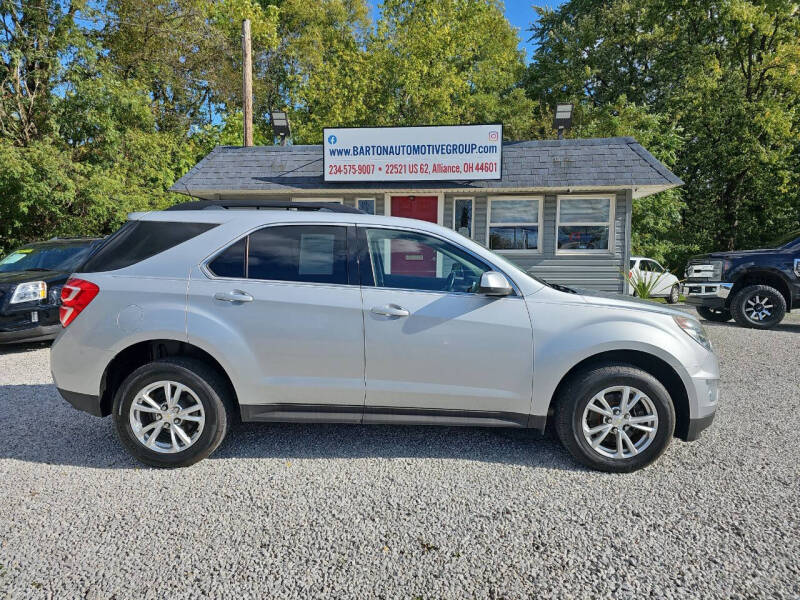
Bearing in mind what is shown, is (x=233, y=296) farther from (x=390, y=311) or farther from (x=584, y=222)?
(x=584, y=222)

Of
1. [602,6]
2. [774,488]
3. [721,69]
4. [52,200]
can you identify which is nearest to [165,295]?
[774,488]

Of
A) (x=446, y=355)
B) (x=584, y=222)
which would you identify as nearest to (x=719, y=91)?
Result: (x=584, y=222)

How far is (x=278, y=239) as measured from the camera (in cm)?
338

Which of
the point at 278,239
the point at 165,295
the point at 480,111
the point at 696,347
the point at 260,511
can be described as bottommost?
the point at 260,511

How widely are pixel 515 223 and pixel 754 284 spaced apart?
187 inches

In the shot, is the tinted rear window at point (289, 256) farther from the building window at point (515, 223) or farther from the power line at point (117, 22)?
the power line at point (117, 22)

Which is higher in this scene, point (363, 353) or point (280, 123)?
point (280, 123)

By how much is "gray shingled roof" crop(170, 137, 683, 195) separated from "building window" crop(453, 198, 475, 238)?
2.56 ft

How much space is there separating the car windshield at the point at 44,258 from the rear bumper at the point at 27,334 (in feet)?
3.85

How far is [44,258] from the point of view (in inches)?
304

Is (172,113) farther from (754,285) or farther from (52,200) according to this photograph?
(754,285)

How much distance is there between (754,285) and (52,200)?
602 inches

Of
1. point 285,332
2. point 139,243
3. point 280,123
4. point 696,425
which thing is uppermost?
point 280,123

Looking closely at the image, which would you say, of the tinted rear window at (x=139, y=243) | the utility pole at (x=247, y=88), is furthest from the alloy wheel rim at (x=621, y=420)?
the utility pole at (x=247, y=88)
